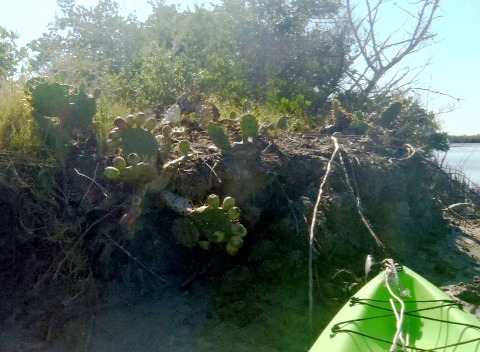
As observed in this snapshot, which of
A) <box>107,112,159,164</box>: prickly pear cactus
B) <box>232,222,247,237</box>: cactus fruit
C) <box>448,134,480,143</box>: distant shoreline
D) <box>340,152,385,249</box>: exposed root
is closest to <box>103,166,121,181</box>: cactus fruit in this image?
<box>107,112,159,164</box>: prickly pear cactus

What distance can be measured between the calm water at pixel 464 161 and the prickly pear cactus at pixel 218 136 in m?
4.25

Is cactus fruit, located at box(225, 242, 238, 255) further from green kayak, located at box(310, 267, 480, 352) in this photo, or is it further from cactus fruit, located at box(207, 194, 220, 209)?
green kayak, located at box(310, 267, 480, 352)

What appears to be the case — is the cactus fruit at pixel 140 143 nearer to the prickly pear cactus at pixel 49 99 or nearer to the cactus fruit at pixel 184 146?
the cactus fruit at pixel 184 146

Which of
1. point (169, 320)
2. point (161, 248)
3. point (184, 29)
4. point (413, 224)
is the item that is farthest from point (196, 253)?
point (184, 29)

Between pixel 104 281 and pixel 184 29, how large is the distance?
7098 millimetres

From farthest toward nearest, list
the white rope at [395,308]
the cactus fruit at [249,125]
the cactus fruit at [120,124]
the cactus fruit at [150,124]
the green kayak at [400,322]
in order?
the cactus fruit at [249,125]
the cactus fruit at [150,124]
the cactus fruit at [120,124]
the green kayak at [400,322]
the white rope at [395,308]

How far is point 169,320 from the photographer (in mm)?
4617

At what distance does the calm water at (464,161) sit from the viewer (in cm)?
879

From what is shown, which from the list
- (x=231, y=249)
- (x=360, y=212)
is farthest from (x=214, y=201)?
(x=360, y=212)

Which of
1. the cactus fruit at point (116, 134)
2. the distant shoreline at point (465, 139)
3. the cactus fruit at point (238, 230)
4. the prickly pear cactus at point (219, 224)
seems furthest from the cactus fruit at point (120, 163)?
the distant shoreline at point (465, 139)

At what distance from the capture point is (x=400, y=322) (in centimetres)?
331

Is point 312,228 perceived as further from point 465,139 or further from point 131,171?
point 465,139

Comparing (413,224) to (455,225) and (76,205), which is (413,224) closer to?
(455,225)

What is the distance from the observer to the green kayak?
339 centimetres
